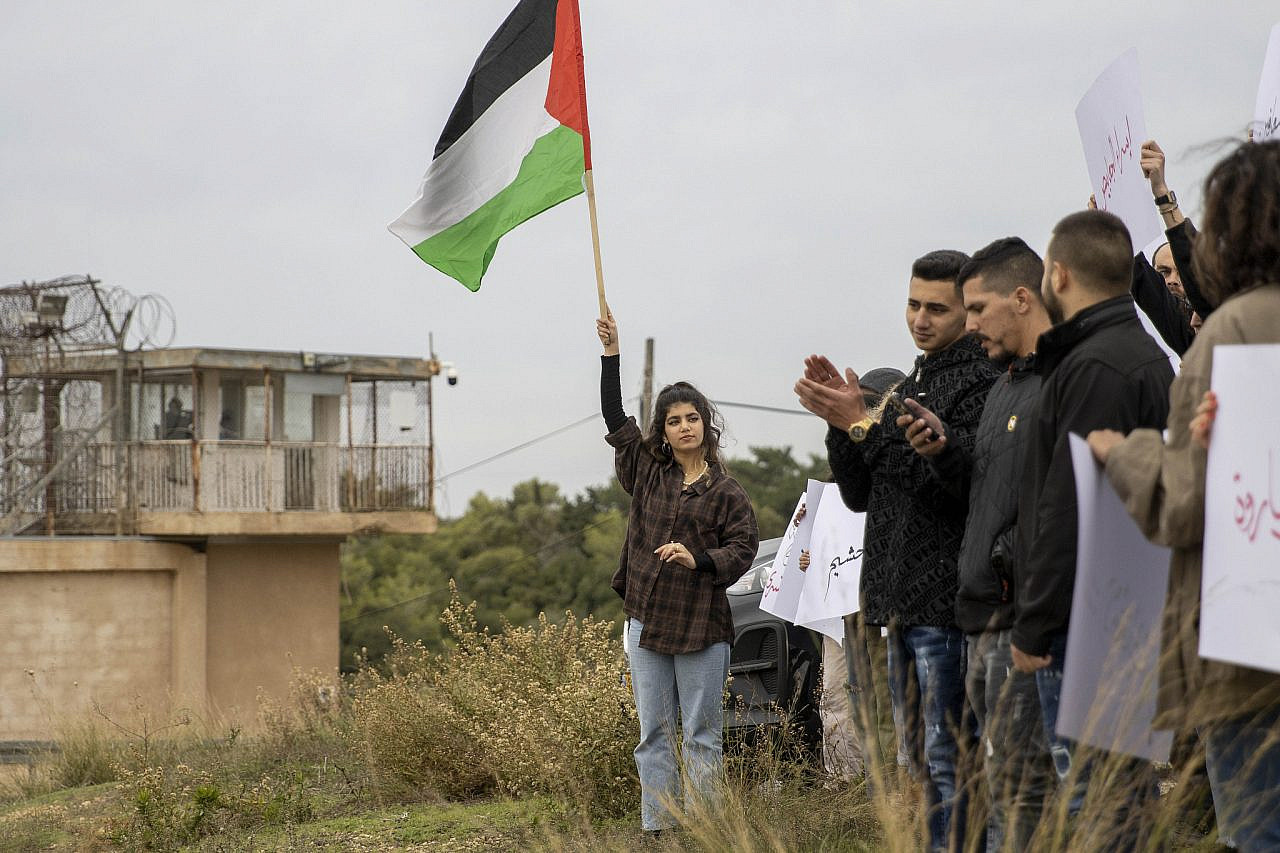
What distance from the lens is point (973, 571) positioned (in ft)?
14.0

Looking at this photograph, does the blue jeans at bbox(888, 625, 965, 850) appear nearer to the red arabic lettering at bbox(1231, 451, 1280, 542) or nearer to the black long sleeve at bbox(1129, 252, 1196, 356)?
the black long sleeve at bbox(1129, 252, 1196, 356)

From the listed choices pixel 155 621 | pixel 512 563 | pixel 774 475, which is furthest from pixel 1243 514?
pixel 774 475

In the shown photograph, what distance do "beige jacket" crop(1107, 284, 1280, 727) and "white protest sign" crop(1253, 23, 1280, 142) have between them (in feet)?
7.76

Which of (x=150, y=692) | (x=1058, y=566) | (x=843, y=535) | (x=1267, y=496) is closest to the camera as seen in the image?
(x=1267, y=496)

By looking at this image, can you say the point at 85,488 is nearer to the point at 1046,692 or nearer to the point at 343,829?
the point at 343,829

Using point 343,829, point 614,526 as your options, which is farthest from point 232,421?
point 614,526

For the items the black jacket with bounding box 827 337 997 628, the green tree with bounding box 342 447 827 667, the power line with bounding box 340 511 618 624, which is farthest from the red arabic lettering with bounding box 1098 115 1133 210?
the power line with bounding box 340 511 618 624

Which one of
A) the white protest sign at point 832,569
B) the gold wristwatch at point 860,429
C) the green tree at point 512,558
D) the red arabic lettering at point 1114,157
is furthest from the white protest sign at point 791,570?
the green tree at point 512,558

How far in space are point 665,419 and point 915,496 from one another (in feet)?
6.77

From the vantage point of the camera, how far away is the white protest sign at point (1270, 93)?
203 inches

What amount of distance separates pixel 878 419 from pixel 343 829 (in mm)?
4375

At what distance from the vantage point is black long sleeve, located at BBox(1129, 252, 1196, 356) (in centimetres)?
523

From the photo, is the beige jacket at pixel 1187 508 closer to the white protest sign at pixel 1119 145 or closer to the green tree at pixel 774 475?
the white protest sign at pixel 1119 145

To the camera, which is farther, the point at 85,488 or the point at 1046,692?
the point at 85,488
